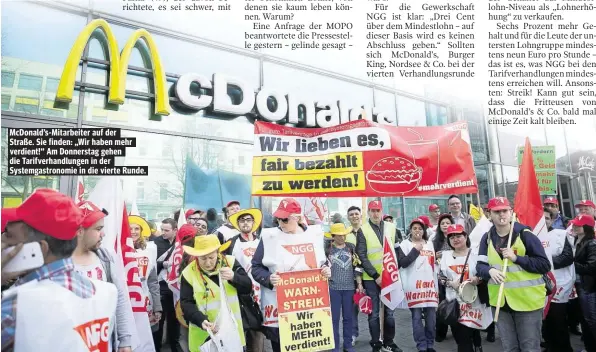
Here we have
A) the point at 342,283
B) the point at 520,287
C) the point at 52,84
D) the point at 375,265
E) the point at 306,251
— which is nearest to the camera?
the point at 520,287

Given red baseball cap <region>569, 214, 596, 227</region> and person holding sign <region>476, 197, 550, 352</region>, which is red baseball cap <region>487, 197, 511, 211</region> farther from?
red baseball cap <region>569, 214, 596, 227</region>

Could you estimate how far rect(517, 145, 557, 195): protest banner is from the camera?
672 centimetres

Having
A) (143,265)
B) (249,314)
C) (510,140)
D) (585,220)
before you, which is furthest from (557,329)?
(510,140)

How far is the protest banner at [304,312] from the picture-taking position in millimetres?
3242

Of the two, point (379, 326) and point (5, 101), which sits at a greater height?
point (5, 101)

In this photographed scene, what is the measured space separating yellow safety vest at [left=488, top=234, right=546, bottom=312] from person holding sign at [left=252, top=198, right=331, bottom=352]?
1483 millimetres

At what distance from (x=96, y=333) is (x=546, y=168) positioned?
25.5ft

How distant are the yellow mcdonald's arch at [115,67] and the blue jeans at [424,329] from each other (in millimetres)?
5493

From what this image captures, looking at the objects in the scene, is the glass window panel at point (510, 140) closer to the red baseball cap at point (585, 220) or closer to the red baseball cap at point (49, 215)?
the red baseball cap at point (585, 220)

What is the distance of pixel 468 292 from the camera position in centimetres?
350

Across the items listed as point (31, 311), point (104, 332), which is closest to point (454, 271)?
point (104, 332)

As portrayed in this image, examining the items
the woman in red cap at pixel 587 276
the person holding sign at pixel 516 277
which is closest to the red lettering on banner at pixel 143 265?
the person holding sign at pixel 516 277

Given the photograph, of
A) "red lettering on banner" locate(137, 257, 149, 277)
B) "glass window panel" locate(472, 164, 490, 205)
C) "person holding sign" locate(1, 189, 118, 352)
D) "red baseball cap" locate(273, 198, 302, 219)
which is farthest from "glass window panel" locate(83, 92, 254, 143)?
"glass window panel" locate(472, 164, 490, 205)

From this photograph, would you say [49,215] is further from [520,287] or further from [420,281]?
[420,281]
